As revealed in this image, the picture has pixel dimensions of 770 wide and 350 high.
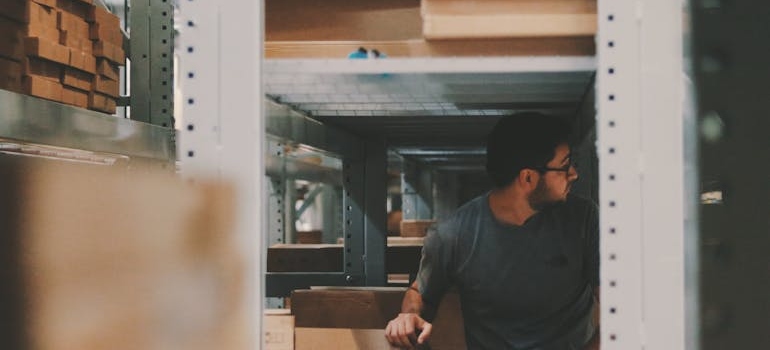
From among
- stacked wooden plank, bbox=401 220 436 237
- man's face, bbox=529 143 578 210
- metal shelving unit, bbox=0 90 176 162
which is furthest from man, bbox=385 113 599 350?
stacked wooden plank, bbox=401 220 436 237

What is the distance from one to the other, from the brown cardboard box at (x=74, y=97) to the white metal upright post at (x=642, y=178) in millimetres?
1348

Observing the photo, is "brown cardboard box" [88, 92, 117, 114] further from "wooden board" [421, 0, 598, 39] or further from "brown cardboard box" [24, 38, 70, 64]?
"wooden board" [421, 0, 598, 39]

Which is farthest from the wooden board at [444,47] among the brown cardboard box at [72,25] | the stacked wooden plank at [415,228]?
the stacked wooden plank at [415,228]

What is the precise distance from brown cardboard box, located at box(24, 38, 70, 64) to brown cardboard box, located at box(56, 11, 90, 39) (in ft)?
0.27

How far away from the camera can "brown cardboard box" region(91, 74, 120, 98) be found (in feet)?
5.95

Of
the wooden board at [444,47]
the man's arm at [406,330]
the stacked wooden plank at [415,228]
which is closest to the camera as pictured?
the wooden board at [444,47]

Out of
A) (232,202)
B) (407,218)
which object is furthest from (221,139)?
(407,218)

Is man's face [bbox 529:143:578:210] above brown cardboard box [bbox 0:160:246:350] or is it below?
above

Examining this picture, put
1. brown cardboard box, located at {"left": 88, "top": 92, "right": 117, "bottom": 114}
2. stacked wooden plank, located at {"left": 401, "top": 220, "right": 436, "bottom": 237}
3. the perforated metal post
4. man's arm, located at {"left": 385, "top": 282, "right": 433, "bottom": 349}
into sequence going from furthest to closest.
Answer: stacked wooden plank, located at {"left": 401, "top": 220, "right": 436, "bottom": 237}
the perforated metal post
brown cardboard box, located at {"left": 88, "top": 92, "right": 117, "bottom": 114}
man's arm, located at {"left": 385, "top": 282, "right": 433, "bottom": 349}

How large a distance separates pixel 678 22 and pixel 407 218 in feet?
9.70

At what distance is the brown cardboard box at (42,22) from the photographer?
1582 millimetres

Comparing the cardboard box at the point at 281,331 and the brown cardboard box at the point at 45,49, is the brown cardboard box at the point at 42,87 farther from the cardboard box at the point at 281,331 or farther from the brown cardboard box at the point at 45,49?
the cardboard box at the point at 281,331

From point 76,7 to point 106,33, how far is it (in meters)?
0.11

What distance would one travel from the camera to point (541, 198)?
1516 millimetres
